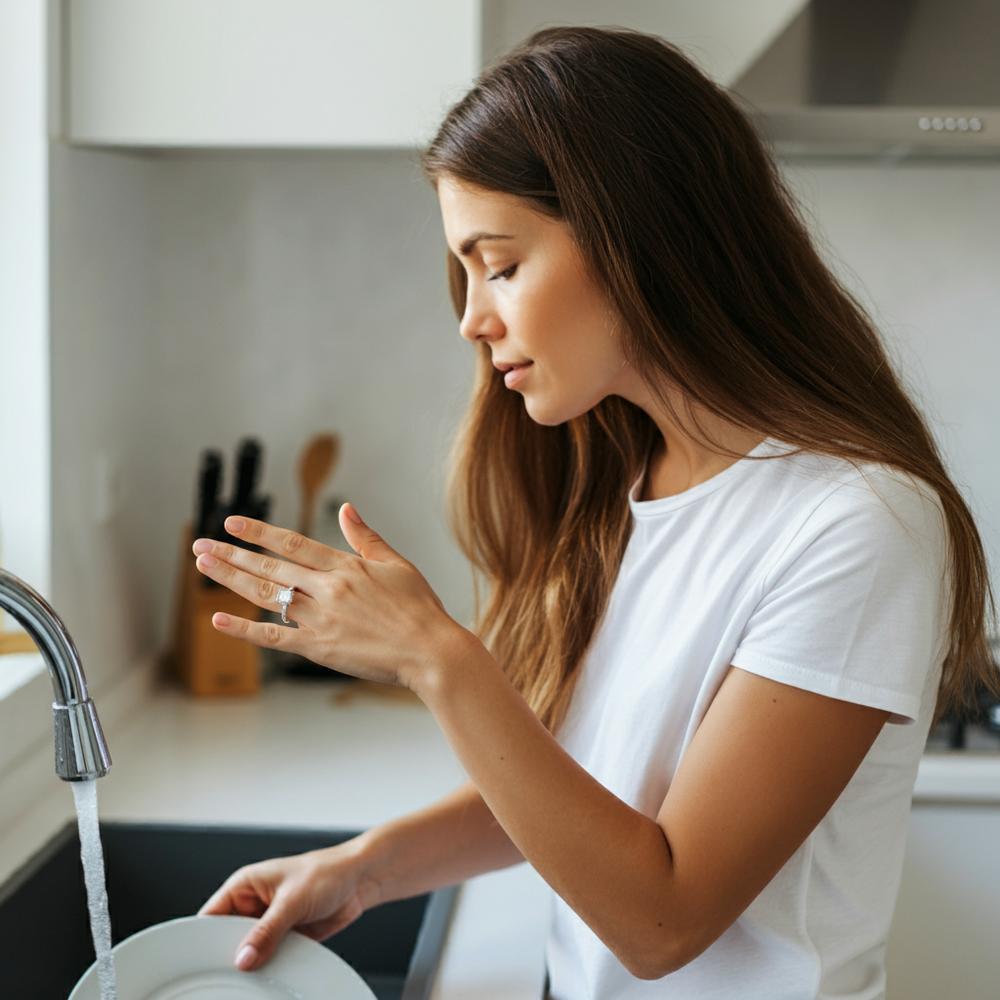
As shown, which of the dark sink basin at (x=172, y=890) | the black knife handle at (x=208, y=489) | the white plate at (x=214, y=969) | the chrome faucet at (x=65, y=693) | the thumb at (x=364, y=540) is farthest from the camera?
the black knife handle at (x=208, y=489)

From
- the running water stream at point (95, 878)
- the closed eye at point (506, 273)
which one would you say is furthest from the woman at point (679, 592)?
the running water stream at point (95, 878)

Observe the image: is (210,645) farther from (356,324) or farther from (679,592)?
(679,592)

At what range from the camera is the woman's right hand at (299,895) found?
1102 mm

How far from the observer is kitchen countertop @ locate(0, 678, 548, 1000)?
1.22 metres

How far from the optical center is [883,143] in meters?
1.61

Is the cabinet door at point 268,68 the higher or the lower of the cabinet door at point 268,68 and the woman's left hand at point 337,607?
the higher

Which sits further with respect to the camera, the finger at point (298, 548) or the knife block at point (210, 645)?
the knife block at point (210, 645)

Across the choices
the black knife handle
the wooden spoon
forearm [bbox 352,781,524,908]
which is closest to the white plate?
forearm [bbox 352,781,524,908]

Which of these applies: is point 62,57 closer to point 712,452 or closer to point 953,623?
point 712,452

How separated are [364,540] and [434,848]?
15.2 inches

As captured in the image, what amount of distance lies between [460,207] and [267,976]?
62 centimetres

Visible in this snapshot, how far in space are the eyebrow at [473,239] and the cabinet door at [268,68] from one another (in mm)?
579

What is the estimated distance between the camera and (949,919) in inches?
61.8

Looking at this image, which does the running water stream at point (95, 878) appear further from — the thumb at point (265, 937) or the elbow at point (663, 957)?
the elbow at point (663, 957)
